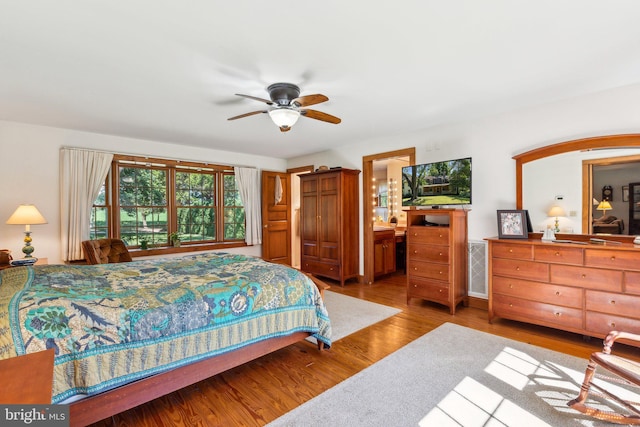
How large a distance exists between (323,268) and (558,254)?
344 cm

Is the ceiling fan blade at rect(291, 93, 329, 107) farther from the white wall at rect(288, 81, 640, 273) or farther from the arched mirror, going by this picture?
the arched mirror

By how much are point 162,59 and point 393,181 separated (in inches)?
232

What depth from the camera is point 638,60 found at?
2.43 m

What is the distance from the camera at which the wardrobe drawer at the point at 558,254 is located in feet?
9.37

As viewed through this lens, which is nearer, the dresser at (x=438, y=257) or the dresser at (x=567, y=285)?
the dresser at (x=567, y=285)

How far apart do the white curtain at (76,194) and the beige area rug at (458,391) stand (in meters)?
4.05

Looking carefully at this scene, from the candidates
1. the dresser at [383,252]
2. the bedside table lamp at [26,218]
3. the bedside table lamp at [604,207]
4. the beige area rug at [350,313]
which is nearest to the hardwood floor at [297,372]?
the beige area rug at [350,313]

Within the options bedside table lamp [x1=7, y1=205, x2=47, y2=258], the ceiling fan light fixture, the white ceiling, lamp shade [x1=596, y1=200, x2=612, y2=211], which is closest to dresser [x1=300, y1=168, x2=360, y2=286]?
the white ceiling

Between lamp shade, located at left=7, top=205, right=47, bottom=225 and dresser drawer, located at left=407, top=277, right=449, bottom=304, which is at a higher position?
lamp shade, located at left=7, top=205, right=47, bottom=225

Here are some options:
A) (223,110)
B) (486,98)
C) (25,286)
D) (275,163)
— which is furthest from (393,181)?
(25,286)

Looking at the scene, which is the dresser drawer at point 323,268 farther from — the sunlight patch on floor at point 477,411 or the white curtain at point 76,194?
the white curtain at point 76,194

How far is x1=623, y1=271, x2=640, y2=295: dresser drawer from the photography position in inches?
101

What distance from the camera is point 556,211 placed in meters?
3.36

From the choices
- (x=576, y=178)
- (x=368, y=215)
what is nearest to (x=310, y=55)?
(x=576, y=178)
